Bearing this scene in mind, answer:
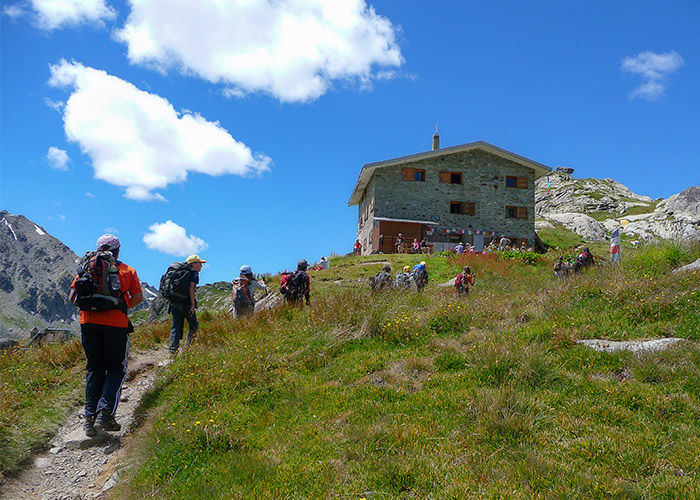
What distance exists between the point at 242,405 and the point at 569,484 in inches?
143

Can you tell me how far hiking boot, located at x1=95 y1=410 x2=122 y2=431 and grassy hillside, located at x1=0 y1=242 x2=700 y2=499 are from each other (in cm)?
53

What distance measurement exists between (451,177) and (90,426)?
107 ft

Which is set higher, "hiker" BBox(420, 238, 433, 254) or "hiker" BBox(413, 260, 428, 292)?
"hiker" BBox(420, 238, 433, 254)

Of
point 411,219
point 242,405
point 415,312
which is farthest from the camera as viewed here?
point 411,219

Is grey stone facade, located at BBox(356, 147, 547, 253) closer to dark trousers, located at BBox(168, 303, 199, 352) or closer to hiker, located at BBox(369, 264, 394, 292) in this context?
hiker, located at BBox(369, 264, 394, 292)

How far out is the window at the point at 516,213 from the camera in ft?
117

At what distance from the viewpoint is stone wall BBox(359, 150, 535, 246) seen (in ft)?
113

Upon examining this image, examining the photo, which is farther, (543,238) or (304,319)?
(543,238)

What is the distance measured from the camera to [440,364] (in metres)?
6.23

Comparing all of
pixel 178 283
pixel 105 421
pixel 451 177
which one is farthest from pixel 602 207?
pixel 105 421

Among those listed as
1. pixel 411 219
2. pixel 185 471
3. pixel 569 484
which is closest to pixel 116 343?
pixel 185 471

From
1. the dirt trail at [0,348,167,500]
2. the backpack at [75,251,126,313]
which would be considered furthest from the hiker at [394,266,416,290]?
the backpack at [75,251,126,313]

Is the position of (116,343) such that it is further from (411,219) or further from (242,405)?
(411,219)

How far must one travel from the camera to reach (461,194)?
3522cm
